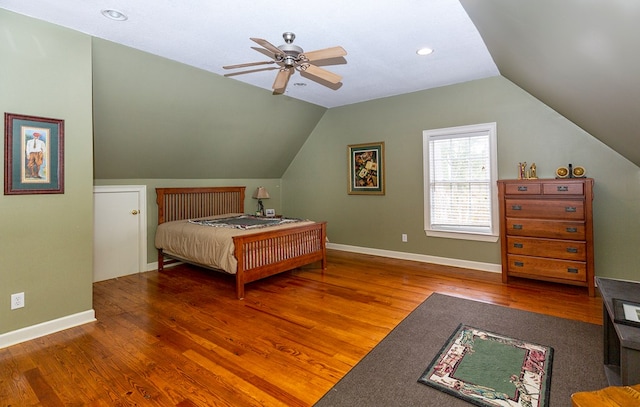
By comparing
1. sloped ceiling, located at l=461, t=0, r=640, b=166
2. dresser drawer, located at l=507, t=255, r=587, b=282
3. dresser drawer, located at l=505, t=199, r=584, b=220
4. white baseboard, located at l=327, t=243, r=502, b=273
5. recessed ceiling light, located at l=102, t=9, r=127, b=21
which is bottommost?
white baseboard, located at l=327, t=243, r=502, b=273

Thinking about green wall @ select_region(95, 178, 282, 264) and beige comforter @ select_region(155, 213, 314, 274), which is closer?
beige comforter @ select_region(155, 213, 314, 274)

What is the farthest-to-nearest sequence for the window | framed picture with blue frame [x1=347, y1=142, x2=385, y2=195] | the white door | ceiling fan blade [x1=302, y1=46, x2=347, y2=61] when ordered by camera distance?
framed picture with blue frame [x1=347, y1=142, x2=385, y2=195], the window, the white door, ceiling fan blade [x1=302, y1=46, x2=347, y2=61]

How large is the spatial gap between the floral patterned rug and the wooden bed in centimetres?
219

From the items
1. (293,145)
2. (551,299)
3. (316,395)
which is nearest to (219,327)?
(316,395)

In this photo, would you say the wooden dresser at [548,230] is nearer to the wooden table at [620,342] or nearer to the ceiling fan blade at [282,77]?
the wooden table at [620,342]

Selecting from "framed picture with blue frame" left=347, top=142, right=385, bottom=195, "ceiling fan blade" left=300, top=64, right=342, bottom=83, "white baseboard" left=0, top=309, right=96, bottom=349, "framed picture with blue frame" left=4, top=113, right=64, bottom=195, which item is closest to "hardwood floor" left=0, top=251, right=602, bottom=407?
"white baseboard" left=0, top=309, right=96, bottom=349

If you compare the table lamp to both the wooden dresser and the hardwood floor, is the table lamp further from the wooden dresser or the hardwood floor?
the wooden dresser

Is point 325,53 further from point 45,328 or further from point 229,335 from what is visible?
Answer: point 45,328

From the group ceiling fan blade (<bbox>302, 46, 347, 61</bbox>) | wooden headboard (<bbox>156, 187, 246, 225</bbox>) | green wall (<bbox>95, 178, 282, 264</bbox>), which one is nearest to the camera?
ceiling fan blade (<bbox>302, 46, 347, 61</bbox>)

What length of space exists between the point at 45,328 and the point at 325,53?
326cm

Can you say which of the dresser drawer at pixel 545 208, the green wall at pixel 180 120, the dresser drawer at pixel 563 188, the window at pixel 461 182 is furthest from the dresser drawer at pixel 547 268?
the green wall at pixel 180 120

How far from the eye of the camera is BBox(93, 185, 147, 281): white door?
426 cm

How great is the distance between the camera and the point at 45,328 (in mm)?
2779

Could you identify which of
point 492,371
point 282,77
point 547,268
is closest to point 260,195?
point 282,77
